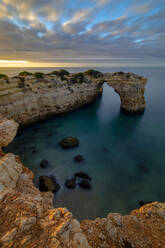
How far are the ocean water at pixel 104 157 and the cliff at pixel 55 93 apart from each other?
303cm

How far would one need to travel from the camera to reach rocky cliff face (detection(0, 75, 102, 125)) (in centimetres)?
2273

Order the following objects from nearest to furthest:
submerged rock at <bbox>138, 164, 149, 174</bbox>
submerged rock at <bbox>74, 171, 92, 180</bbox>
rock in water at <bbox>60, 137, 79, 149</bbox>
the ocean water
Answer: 1. the ocean water
2. submerged rock at <bbox>74, 171, 92, 180</bbox>
3. submerged rock at <bbox>138, 164, 149, 174</bbox>
4. rock in water at <bbox>60, 137, 79, 149</bbox>

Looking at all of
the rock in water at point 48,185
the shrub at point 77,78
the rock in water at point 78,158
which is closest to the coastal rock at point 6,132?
the rock in water at point 48,185

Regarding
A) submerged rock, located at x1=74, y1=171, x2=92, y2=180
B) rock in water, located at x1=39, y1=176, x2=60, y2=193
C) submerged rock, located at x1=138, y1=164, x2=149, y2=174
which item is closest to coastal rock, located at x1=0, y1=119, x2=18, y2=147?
rock in water, located at x1=39, y1=176, x2=60, y2=193

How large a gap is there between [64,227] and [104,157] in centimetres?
1609

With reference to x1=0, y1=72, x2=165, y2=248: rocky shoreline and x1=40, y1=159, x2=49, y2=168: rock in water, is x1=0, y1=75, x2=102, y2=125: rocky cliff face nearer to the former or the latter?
x1=40, y1=159, x2=49, y2=168: rock in water

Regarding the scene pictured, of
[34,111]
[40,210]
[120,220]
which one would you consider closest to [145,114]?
[34,111]

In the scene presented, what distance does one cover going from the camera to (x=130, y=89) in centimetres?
3081

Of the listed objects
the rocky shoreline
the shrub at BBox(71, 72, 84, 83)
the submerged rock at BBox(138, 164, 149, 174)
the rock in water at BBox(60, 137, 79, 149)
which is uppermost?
the shrub at BBox(71, 72, 84, 83)

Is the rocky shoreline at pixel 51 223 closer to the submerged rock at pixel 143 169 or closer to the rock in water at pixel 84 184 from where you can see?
the rock in water at pixel 84 184

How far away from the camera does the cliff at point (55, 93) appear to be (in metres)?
23.2

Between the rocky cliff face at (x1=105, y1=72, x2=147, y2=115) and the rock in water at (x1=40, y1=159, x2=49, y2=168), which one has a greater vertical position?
the rocky cliff face at (x1=105, y1=72, x2=147, y2=115)

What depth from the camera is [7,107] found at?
2238cm

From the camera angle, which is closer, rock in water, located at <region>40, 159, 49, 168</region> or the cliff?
rock in water, located at <region>40, 159, 49, 168</region>
